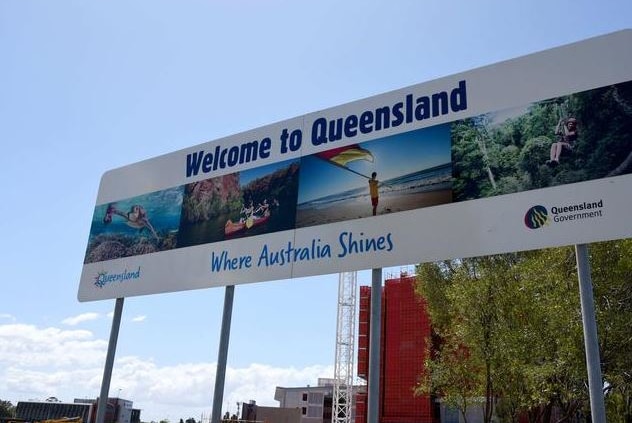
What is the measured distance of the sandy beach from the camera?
9.98m

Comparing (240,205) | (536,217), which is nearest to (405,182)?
(536,217)

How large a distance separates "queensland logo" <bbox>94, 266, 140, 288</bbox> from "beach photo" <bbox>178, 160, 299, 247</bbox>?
144 centimetres

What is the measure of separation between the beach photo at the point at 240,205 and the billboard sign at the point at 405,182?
28 mm

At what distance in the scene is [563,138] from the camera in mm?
9148

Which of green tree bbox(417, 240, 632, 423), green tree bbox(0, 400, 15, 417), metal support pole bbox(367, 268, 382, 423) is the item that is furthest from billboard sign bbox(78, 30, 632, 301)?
green tree bbox(0, 400, 15, 417)

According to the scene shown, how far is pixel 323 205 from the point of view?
11211 millimetres

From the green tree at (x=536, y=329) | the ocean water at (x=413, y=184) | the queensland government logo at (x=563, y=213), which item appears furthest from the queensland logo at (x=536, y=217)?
the green tree at (x=536, y=329)

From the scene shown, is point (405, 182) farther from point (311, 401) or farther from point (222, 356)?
point (311, 401)

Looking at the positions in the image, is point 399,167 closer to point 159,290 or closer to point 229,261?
point 229,261

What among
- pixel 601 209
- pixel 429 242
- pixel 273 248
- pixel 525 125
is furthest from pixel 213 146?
pixel 601 209

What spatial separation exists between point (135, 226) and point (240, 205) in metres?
3.14

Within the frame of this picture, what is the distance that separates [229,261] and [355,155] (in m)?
3.35

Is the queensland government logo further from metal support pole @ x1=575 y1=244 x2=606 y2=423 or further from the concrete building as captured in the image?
the concrete building

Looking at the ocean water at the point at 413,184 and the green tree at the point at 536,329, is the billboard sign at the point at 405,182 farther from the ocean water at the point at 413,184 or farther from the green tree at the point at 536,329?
the green tree at the point at 536,329
